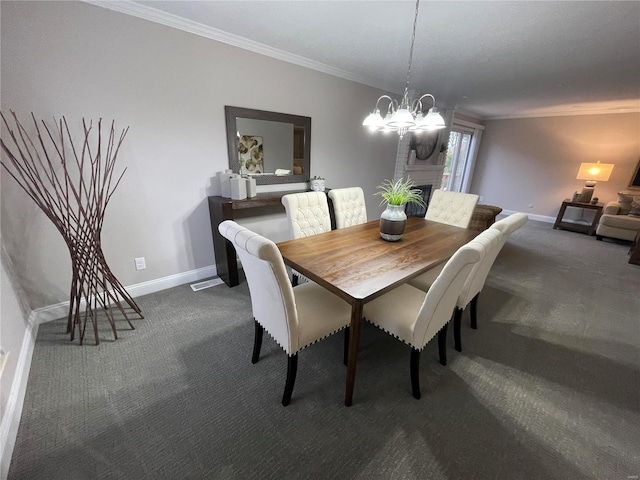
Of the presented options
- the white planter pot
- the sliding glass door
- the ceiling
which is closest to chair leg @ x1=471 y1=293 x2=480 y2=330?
the white planter pot

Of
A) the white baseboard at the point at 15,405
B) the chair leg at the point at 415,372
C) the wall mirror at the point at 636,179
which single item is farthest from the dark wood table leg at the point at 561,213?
the white baseboard at the point at 15,405

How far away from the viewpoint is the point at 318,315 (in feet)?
4.55

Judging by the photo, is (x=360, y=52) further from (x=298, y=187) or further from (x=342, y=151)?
(x=298, y=187)

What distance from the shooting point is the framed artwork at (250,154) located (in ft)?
8.41

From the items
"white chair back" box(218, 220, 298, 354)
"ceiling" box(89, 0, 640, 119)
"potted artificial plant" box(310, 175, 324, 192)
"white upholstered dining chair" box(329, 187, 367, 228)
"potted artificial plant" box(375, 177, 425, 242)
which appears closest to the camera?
"white chair back" box(218, 220, 298, 354)

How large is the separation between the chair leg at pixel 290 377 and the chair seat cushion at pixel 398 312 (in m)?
0.49

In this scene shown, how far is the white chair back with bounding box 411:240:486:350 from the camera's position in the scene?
1068mm

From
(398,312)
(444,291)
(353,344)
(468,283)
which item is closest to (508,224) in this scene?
(468,283)

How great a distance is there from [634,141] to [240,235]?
737 cm

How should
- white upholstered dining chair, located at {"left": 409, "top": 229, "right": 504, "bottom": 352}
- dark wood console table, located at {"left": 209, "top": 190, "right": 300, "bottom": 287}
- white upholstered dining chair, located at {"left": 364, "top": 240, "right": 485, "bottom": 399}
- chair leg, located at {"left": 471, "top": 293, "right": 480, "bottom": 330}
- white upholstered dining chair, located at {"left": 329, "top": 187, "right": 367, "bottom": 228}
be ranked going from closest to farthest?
white upholstered dining chair, located at {"left": 364, "top": 240, "right": 485, "bottom": 399} < white upholstered dining chair, located at {"left": 409, "top": 229, "right": 504, "bottom": 352} < chair leg, located at {"left": 471, "top": 293, "right": 480, "bottom": 330} < dark wood console table, located at {"left": 209, "top": 190, "right": 300, "bottom": 287} < white upholstered dining chair, located at {"left": 329, "top": 187, "right": 367, "bottom": 228}

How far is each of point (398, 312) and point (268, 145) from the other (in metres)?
2.20

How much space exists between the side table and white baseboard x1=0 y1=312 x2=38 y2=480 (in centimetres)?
742

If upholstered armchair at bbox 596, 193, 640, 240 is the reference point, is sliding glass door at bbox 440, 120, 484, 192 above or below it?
above

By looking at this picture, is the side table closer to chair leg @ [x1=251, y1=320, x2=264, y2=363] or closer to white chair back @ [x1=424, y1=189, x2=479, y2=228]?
white chair back @ [x1=424, y1=189, x2=479, y2=228]
